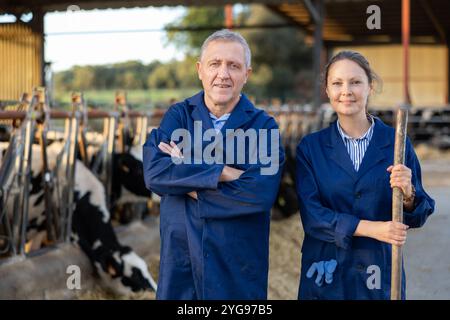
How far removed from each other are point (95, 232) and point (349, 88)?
10.8ft

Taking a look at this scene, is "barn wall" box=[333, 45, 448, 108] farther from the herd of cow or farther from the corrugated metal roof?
the herd of cow

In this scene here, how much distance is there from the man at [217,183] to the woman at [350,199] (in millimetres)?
154

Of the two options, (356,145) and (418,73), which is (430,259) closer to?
(356,145)

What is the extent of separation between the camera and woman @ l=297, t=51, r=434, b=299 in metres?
2.38

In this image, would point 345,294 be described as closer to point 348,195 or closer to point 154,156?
point 348,195

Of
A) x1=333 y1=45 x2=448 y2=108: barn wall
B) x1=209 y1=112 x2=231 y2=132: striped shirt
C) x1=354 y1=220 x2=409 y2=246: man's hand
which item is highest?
x1=333 y1=45 x2=448 y2=108: barn wall

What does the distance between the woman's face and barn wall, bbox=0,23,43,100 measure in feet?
31.4

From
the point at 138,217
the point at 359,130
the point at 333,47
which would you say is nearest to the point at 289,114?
the point at 138,217

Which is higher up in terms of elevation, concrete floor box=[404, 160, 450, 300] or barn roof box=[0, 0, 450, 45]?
barn roof box=[0, 0, 450, 45]

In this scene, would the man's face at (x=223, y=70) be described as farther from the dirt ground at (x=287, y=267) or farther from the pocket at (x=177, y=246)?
the dirt ground at (x=287, y=267)

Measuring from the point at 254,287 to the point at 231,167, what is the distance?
16.1 inches

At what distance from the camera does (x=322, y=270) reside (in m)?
2.39

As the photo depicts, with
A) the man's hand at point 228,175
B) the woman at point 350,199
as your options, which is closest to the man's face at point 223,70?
the man's hand at point 228,175

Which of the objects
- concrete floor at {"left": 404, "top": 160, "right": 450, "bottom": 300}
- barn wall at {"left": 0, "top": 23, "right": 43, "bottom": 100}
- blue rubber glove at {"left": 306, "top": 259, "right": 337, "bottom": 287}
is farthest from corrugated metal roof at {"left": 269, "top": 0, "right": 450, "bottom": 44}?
blue rubber glove at {"left": 306, "top": 259, "right": 337, "bottom": 287}
